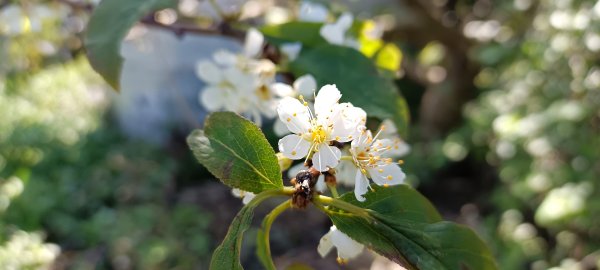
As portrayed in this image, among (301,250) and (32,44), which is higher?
(32,44)

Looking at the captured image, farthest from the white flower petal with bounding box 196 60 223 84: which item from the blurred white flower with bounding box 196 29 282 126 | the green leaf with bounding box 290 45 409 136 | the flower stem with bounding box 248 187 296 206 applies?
the flower stem with bounding box 248 187 296 206

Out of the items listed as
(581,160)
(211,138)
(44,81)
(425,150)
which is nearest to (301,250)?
(425,150)

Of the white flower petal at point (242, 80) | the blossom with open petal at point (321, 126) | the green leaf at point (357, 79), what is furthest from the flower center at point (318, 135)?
the white flower petal at point (242, 80)

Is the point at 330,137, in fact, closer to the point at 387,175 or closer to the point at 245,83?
the point at 387,175

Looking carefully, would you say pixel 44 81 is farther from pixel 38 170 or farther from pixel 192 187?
pixel 192 187

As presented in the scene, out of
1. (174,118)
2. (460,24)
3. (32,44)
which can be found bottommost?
(32,44)

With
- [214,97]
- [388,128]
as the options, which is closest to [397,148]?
[388,128]

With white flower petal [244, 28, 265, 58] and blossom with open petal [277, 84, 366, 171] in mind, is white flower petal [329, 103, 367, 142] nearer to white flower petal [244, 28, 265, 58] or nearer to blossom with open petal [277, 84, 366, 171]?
blossom with open petal [277, 84, 366, 171]
